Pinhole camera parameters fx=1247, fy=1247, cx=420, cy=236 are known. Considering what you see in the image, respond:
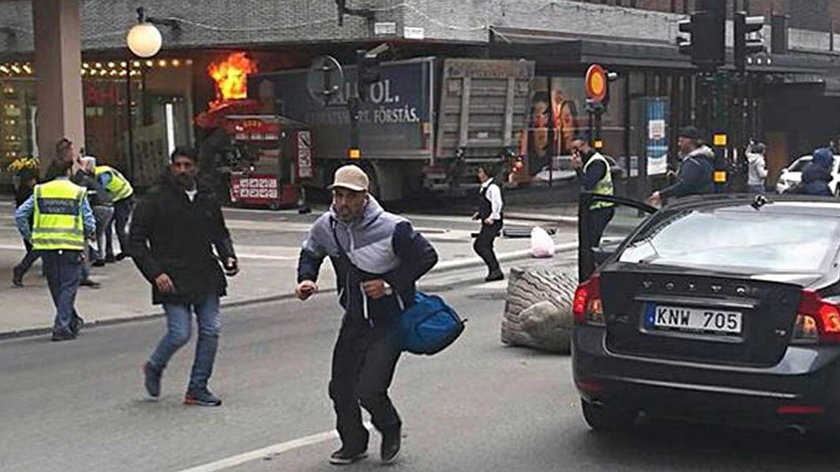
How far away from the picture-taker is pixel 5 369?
1021 cm

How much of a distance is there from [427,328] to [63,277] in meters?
6.15

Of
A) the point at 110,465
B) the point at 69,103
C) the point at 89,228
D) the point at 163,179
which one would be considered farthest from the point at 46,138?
the point at 110,465

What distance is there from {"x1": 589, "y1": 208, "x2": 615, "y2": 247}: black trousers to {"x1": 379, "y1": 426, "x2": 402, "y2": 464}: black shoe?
3.51m

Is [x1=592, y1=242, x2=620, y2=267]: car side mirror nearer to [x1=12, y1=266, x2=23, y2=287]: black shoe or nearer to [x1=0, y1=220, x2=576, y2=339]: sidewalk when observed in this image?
[x1=0, y1=220, x2=576, y2=339]: sidewalk

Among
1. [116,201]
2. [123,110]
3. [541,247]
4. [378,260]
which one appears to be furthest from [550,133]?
[378,260]

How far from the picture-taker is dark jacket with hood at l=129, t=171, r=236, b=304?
8.14 m

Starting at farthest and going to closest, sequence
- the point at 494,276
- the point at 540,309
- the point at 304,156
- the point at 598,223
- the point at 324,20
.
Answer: the point at 324,20 → the point at 304,156 → the point at 494,276 → the point at 540,309 → the point at 598,223

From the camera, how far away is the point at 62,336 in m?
11.9

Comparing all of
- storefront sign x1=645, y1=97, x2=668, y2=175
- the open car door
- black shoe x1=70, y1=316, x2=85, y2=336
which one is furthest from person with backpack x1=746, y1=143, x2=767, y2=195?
black shoe x1=70, y1=316, x2=85, y2=336

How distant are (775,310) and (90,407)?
4626 millimetres

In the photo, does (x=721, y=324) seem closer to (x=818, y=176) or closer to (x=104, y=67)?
(x=818, y=176)

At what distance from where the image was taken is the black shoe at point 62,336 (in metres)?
11.9

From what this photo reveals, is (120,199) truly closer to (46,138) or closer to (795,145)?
(46,138)

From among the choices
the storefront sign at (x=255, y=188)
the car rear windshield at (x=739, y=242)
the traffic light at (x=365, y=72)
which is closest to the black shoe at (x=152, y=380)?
the car rear windshield at (x=739, y=242)
